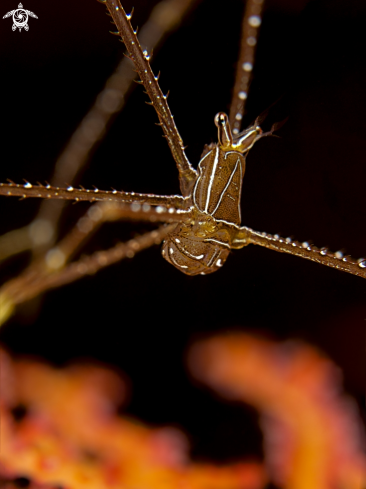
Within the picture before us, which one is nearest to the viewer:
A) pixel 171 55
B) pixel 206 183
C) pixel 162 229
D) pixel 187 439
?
pixel 206 183

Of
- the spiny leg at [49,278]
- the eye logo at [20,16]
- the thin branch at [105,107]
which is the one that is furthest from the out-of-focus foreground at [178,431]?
the eye logo at [20,16]

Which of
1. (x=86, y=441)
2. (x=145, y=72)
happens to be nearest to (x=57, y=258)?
(x=86, y=441)

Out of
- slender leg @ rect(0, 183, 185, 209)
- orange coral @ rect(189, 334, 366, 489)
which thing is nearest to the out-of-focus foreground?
orange coral @ rect(189, 334, 366, 489)

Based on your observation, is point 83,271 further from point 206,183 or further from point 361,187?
point 361,187

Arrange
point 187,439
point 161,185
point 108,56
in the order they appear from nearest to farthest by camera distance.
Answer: point 187,439, point 108,56, point 161,185

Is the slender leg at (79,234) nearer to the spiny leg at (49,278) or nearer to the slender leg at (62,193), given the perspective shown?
the spiny leg at (49,278)

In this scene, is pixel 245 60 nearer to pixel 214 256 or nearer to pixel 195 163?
pixel 195 163

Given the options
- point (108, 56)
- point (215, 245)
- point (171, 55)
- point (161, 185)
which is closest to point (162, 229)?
point (215, 245)
